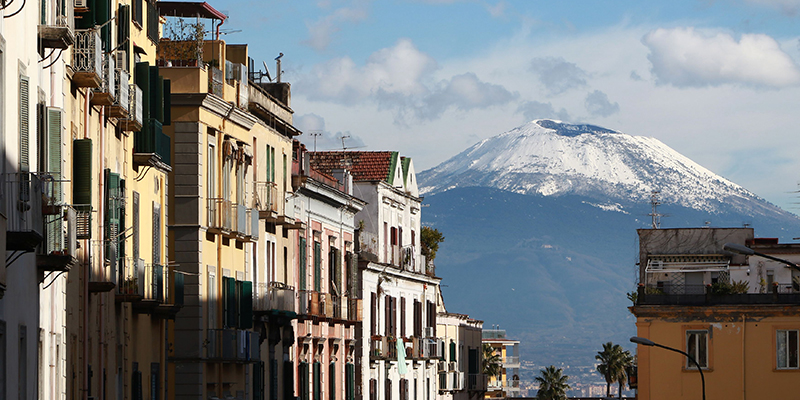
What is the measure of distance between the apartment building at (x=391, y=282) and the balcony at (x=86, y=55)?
3761 cm

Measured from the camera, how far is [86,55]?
26938 mm

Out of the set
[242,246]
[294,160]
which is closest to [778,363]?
[294,160]

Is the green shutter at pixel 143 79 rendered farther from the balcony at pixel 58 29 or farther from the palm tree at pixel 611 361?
the palm tree at pixel 611 361

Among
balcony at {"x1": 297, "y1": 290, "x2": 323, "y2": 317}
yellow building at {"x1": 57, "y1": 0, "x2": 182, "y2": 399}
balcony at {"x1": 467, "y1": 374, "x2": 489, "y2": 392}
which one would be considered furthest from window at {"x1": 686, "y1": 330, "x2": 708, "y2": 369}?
yellow building at {"x1": 57, "y1": 0, "x2": 182, "y2": 399}

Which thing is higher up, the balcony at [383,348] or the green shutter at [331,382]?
the balcony at [383,348]

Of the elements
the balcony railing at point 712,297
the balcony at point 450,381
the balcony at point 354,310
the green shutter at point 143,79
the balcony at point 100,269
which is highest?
the green shutter at point 143,79

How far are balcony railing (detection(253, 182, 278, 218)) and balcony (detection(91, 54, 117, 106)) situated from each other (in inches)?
689

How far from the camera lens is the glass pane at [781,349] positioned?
224 feet

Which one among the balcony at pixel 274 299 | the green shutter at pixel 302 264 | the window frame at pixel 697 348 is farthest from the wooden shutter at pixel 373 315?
the balcony at pixel 274 299

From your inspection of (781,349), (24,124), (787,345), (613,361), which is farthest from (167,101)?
(613,361)

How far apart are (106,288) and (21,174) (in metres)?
9.03

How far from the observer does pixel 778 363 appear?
68.4m

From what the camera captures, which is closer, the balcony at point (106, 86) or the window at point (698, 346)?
the balcony at point (106, 86)

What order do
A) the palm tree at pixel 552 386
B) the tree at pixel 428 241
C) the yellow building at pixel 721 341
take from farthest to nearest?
1. the palm tree at pixel 552 386
2. the tree at pixel 428 241
3. the yellow building at pixel 721 341
